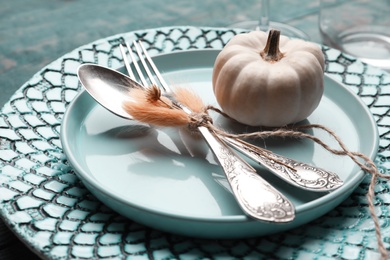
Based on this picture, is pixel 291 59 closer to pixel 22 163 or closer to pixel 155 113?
pixel 155 113

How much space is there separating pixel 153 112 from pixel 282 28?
514mm

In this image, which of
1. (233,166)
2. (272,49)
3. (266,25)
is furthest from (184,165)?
(266,25)

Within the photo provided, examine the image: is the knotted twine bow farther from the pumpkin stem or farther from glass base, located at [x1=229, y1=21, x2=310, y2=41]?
glass base, located at [x1=229, y1=21, x2=310, y2=41]

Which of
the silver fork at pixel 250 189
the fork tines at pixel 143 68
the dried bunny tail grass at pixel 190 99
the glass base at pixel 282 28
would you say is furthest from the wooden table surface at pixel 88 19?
the silver fork at pixel 250 189

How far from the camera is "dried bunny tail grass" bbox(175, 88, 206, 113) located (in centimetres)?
69

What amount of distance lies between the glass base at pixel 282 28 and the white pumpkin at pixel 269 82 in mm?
367

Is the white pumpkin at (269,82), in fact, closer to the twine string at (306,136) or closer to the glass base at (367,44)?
the twine string at (306,136)

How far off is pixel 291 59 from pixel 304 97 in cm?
5

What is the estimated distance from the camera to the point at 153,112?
665 mm

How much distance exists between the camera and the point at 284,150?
665 millimetres

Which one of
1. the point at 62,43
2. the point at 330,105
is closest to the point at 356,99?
the point at 330,105

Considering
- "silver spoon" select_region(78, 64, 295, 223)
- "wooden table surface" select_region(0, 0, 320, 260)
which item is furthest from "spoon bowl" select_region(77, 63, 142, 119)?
"wooden table surface" select_region(0, 0, 320, 260)

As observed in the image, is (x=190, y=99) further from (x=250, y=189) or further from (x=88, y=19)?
(x=88, y=19)

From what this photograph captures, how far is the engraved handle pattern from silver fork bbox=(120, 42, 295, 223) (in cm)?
2
